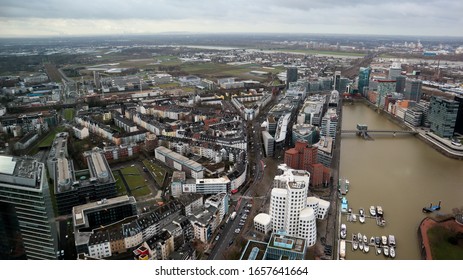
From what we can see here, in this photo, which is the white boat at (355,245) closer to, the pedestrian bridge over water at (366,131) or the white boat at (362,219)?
the white boat at (362,219)

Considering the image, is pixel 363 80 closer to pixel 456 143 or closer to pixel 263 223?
pixel 456 143

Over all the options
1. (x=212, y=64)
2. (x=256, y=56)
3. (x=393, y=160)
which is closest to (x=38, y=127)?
(x=393, y=160)

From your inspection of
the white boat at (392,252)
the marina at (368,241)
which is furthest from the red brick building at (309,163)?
the white boat at (392,252)

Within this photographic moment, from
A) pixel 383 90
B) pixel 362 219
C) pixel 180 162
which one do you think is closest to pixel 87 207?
pixel 180 162

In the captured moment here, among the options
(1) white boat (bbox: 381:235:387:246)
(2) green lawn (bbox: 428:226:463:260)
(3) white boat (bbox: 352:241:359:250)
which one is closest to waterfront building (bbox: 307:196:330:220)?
(3) white boat (bbox: 352:241:359:250)

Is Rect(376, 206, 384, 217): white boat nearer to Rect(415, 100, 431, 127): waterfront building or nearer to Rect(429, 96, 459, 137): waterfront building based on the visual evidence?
Rect(429, 96, 459, 137): waterfront building

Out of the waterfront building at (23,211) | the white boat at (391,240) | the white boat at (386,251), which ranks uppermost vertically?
the waterfront building at (23,211)
